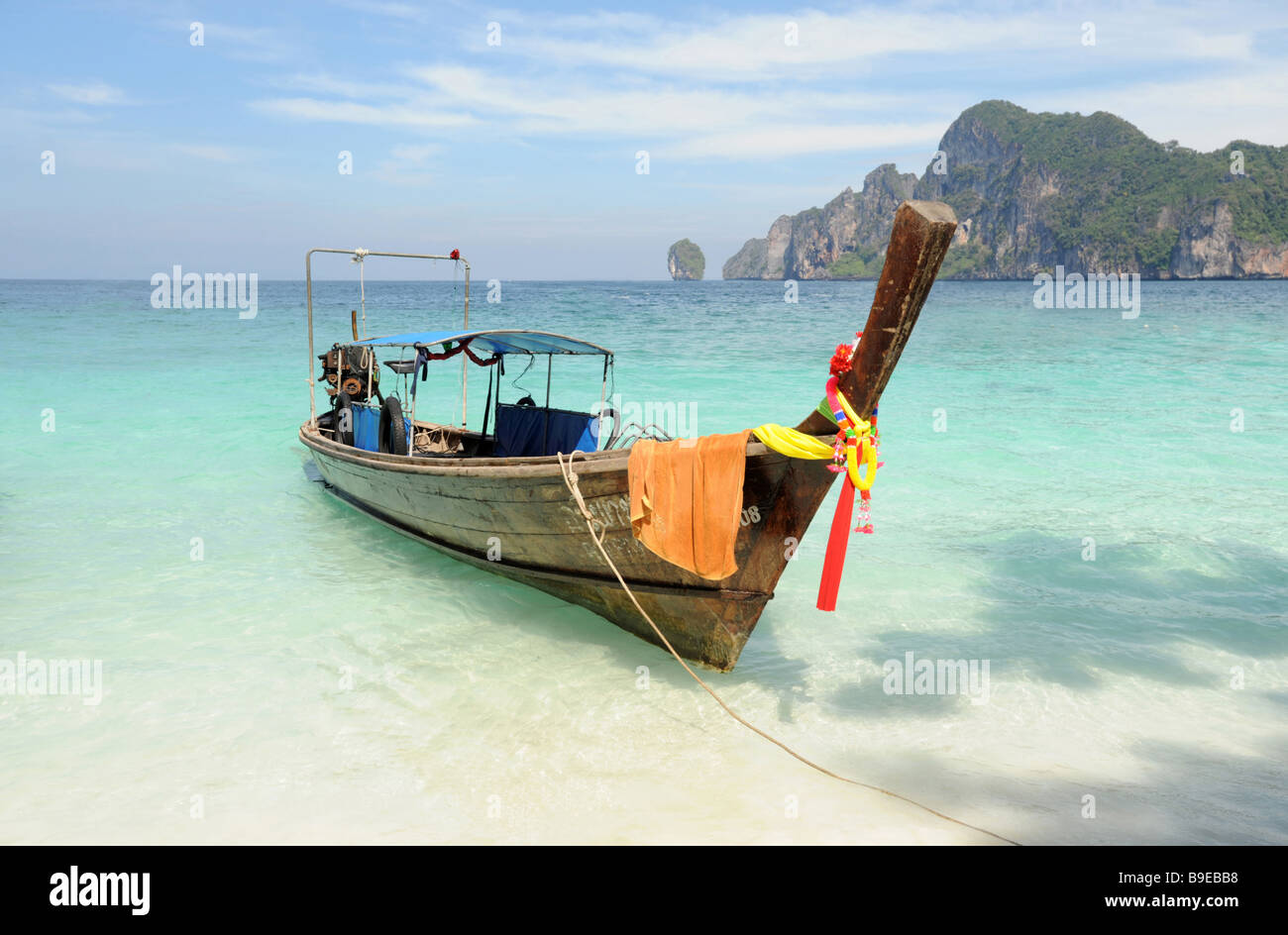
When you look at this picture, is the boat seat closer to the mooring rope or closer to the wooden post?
the mooring rope

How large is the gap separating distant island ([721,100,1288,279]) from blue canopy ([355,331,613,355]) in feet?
303

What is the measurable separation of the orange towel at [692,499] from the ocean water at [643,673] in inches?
46.1

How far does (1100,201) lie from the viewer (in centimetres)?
11962

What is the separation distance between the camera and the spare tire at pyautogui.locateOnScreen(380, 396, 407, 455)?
9094 millimetres

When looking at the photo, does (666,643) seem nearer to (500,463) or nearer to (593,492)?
(593,492)

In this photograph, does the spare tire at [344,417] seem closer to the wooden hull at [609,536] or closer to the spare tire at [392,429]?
the spare tire at [392,429]

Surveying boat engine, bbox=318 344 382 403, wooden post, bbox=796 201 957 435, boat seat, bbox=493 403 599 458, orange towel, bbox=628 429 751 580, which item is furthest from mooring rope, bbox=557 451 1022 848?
boat engine, bbox=318 344 382 403

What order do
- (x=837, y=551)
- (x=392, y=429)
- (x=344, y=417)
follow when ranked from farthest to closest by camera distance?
(x=344, y=417), (x=392, y=429), (x=837, y=551)

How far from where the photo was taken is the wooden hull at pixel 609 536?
5.07 metres

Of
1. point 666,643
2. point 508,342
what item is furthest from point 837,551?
point 508,342

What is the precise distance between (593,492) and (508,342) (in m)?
3.24

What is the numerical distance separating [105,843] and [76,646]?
2.91 metres
